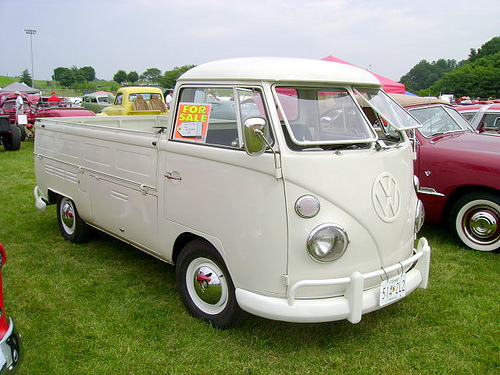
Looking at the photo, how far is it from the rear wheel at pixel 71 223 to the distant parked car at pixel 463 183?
4.19 meters

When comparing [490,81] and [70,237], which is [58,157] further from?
[490,81]

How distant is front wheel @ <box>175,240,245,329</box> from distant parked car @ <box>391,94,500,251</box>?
320 cm

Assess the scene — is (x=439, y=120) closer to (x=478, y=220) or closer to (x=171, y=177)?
(x=478, y=220)

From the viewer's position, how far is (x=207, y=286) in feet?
11.3

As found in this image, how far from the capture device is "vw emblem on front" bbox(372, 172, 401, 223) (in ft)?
10.1

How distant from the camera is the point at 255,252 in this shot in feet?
9.73

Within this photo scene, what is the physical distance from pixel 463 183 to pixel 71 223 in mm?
4753

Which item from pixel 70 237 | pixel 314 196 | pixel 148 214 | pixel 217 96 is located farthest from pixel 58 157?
pixel 314 196

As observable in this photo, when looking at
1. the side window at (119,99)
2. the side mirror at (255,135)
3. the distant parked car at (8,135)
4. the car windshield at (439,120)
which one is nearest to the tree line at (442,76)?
the car windshield at (439,120)

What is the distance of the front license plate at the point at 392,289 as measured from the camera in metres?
3.05

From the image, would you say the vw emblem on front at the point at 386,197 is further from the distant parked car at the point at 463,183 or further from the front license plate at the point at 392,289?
the distant parked car at the point at 463,183

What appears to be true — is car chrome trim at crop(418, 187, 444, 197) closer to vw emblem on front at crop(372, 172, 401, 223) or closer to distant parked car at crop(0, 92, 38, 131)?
vw emblem on front at crop(372, 172, 401, 223)

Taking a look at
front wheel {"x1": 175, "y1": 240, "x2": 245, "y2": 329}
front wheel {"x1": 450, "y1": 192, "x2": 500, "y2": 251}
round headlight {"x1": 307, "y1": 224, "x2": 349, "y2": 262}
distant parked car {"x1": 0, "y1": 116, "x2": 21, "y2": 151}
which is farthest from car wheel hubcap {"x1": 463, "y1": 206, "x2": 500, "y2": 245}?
distant parked car {"x1": 0, "y1": 116, "x2": 21, "y2": 151}

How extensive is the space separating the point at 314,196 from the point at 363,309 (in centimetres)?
84
